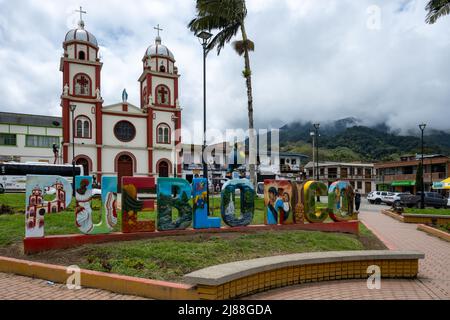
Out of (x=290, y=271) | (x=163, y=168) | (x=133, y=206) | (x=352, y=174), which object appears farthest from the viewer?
(x=352, y=174)

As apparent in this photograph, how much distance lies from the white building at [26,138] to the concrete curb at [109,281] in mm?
50452

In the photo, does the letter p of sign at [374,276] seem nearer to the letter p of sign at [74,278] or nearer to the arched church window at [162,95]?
the letter p of sign at [74,278]

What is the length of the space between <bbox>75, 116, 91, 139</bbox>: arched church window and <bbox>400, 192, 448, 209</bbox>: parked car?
98.7 feet

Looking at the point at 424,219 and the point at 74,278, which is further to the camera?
the point at 424,219

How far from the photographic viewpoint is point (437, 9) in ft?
52.1

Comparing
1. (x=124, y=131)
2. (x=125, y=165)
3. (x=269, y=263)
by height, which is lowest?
(x=269, y=263)

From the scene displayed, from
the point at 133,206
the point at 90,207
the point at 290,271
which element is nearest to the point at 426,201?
the point at 133,206

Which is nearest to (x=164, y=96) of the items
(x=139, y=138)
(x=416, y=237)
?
(x=139, y=138)

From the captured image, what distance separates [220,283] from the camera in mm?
5031

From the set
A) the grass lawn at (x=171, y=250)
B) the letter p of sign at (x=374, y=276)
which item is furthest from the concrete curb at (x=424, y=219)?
the letter p of sign at (x=374, y=276)

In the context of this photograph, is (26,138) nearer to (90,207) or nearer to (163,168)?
(163,168)

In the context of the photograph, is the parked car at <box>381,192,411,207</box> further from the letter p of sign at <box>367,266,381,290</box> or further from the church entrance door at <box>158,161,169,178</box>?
the letter p of sign at <box>367,266,381,290</box>

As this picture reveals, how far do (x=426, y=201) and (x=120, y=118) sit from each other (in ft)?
101
